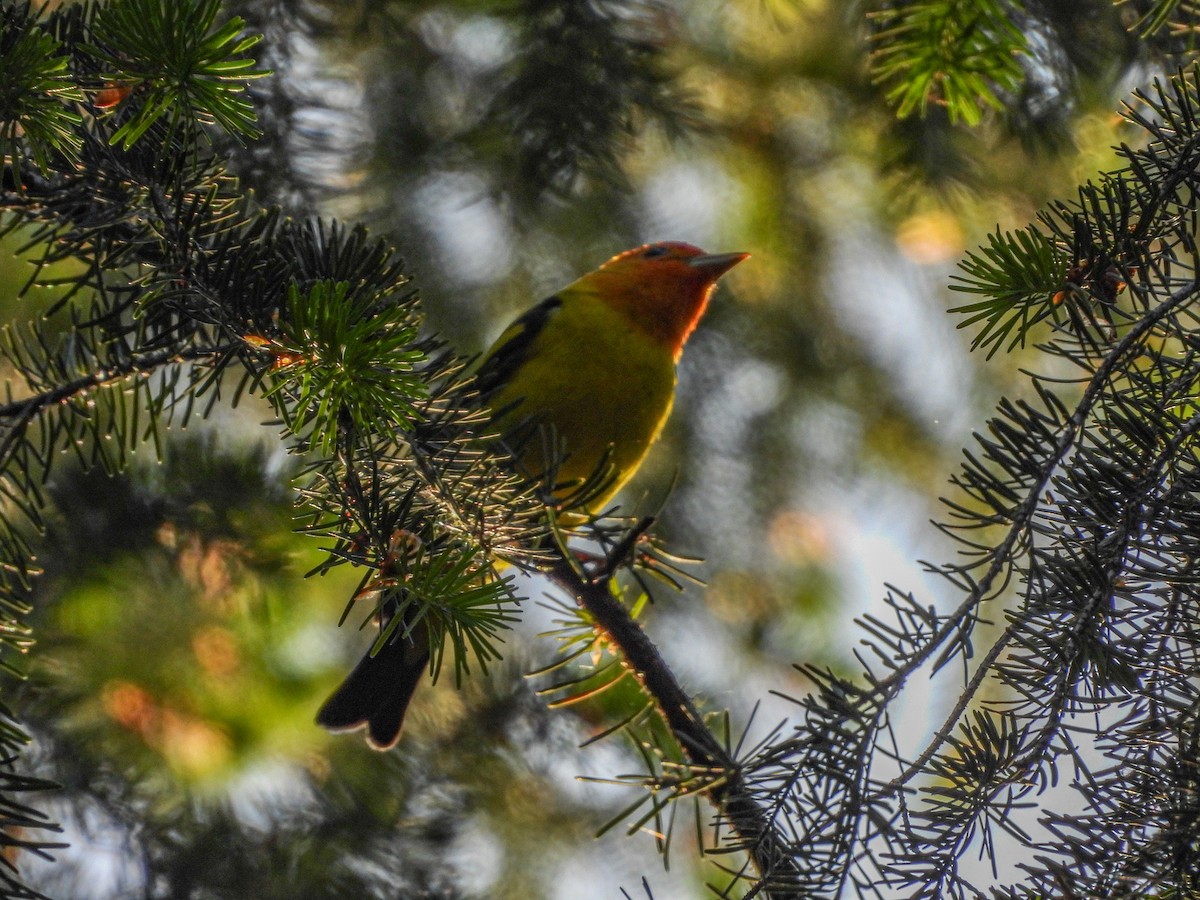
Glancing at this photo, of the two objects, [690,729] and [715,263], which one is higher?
[715,263]

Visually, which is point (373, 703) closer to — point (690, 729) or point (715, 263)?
point (690, 729)

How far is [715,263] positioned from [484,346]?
2.55 feet

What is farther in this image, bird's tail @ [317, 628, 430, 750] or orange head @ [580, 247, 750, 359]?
orange head @ [580, 247, 750, 359]

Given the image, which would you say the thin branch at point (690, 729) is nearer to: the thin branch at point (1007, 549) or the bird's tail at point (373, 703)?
the thin branch at point (1007, 549)

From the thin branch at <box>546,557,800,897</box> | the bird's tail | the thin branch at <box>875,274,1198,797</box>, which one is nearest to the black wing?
the bird's tail

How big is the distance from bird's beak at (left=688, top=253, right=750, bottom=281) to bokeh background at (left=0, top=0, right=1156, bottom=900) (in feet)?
0.47

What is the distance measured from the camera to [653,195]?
140 inches

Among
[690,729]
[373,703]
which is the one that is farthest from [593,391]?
[690,729]

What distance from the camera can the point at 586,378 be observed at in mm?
3029

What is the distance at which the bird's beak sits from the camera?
135 inches

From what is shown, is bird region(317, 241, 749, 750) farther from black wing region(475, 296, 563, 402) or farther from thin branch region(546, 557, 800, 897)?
thin branch region(546, 557, 800, 897)

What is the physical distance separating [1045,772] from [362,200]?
2.50m

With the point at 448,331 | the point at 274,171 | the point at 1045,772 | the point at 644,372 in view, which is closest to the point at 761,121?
the point at 644,372

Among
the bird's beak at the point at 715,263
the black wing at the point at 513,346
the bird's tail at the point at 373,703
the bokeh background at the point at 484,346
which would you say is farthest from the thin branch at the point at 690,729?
the bird's beak at the point at 715,263
